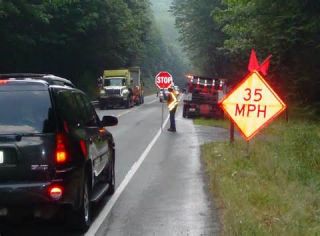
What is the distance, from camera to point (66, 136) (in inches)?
293

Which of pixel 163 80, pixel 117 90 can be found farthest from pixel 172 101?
pixel 117 90

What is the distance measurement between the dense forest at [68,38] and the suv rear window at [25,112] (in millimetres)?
28692

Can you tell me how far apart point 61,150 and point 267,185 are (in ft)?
14.2

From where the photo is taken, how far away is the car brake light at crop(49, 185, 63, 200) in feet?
23.4

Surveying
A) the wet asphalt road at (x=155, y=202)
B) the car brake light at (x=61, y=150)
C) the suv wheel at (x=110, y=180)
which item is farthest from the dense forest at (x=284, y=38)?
the car brake light at (x=61, y=150)

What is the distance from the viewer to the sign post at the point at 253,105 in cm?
1362

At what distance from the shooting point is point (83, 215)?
7.89 m

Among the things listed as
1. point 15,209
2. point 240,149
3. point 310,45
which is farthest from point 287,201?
point 310,45

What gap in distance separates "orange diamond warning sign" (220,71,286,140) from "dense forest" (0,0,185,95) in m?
23.5

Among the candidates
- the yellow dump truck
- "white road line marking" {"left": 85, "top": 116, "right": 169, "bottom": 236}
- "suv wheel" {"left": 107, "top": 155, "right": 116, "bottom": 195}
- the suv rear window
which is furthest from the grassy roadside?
the yellow dump truck

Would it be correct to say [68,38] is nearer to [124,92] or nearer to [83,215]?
[124,92]

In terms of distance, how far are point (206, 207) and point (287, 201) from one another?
3.89 feet

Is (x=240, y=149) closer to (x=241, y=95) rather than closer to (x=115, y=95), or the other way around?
(x=241, y=95)

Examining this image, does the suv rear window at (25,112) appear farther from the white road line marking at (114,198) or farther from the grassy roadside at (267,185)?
the grassy roadside at (267,185)
